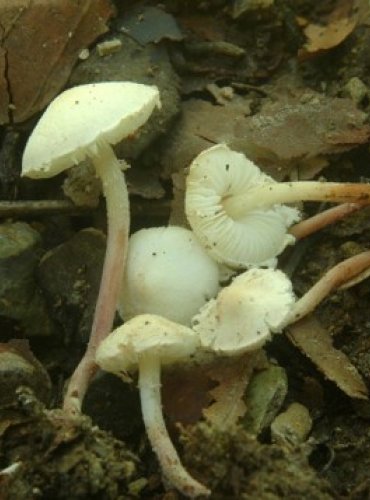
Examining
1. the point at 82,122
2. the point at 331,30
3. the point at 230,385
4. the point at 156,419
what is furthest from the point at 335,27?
the point at 156,419

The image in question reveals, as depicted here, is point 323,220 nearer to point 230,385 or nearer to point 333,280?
point 333,280

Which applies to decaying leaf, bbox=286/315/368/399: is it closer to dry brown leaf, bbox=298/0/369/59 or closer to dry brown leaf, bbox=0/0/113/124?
dry brown leaf, bbox=298/0/369/59

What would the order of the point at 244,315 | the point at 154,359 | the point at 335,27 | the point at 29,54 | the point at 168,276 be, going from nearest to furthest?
the point at 154,359
the point at 244,315
the point at 168,276
the point at 29,54
the point at 335,27

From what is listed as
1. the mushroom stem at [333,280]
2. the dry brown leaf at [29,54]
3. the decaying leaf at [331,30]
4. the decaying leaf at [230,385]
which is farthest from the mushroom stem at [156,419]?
the decaying leaf at [331,30]

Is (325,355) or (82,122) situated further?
(325,355)

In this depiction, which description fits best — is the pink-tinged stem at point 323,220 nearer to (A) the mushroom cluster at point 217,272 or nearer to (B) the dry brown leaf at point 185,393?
(A) the mushroom cluster at point 217,272

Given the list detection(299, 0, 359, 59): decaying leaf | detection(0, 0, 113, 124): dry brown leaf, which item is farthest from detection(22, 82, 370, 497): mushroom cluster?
detection(299, 0, 359, 59): decaying leaf

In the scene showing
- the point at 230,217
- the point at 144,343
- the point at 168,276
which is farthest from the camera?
the point at 230,217
